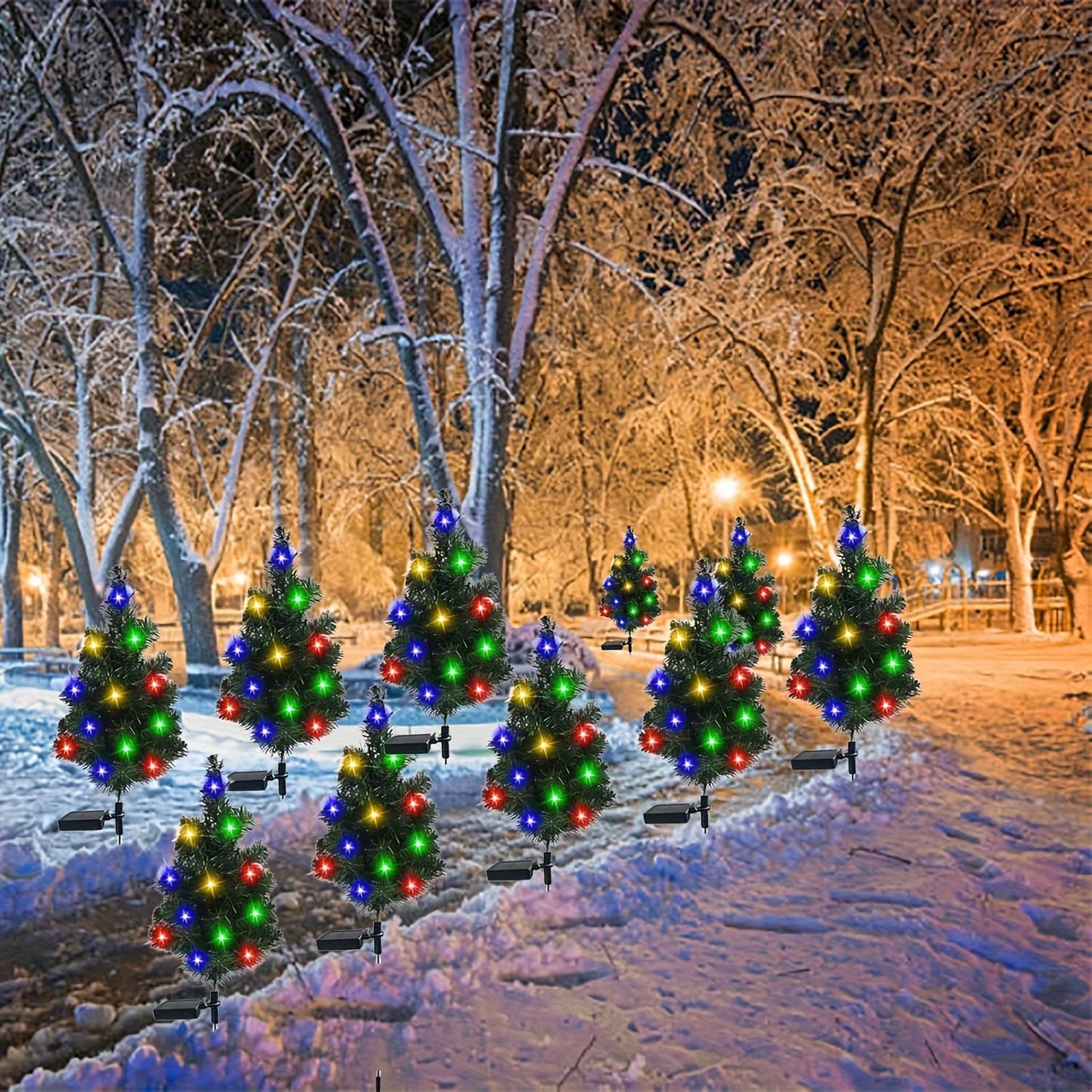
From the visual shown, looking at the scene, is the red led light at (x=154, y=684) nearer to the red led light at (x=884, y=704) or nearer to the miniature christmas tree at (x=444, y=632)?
the miniature christmas tree at (x=444, y=632)

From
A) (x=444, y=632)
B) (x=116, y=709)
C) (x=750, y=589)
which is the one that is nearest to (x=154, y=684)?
(x=116, y=709)

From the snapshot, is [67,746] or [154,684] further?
[154,684]

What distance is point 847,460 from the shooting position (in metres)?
27.4

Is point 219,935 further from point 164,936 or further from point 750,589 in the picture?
point 750,589

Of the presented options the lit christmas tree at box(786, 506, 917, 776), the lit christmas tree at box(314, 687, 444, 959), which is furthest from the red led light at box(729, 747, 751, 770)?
the lit christmas tree at box(314, 687, 444, 959)

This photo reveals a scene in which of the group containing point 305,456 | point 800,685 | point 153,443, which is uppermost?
point 305,456

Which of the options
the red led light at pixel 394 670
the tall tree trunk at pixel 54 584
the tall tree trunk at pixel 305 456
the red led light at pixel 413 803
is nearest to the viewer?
the red led light at pixel 413 803

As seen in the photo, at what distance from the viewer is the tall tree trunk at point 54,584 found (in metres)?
28.7

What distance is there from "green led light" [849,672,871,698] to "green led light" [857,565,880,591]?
69 centimetres

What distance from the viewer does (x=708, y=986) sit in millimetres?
5230

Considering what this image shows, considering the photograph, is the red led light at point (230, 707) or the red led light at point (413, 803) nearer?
the red led light at point (413, 803)

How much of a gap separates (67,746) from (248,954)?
2976 millimetres

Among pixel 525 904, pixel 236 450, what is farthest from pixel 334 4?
pixel 525 904

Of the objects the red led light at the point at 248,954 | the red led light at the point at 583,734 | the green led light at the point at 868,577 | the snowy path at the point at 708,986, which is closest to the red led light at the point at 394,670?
the red led light at the point at 583,734
